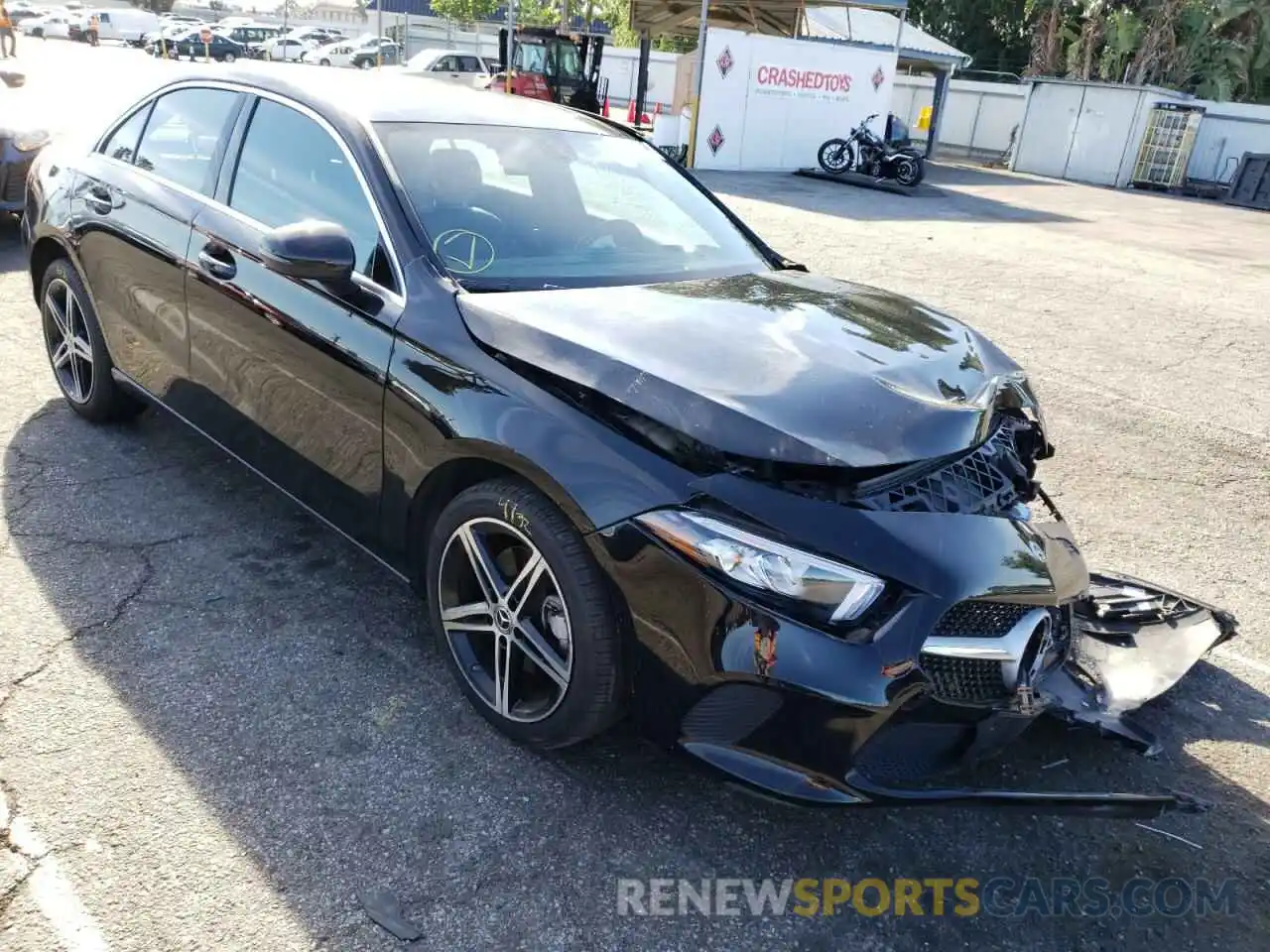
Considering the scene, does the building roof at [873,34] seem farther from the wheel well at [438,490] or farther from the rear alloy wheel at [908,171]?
the wheel well at [438,490]

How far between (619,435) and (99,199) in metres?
3.01

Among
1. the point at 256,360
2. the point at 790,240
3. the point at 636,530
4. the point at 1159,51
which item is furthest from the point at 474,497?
the point at 1159,51

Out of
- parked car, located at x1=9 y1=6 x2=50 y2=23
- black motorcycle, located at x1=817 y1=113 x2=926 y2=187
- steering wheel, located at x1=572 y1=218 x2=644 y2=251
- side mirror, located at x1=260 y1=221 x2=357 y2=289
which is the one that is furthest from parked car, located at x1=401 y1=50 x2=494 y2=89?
parked car, located at x1=9 y1=6 x2=50 y2=23

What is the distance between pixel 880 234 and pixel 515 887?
463 inches

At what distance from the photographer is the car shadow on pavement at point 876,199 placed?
Answer: 15.1 m

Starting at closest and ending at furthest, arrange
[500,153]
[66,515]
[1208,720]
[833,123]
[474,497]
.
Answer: [474,497] → [1208,720] → [500,153] → [66,515] → [833,123]

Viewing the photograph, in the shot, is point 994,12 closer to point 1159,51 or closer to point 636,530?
point 1159,51

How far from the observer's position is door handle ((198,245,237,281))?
330 centimetres

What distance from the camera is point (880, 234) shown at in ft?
41.6

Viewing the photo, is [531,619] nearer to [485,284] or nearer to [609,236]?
[485,284]

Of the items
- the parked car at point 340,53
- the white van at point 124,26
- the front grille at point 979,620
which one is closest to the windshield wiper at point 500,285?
the front grille at point 979,620

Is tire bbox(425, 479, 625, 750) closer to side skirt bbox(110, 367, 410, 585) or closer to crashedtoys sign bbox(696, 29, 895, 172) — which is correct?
side skirt bbox(110, 367, 410, 585)

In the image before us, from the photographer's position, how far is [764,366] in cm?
251

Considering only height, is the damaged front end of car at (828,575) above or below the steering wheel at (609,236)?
below
